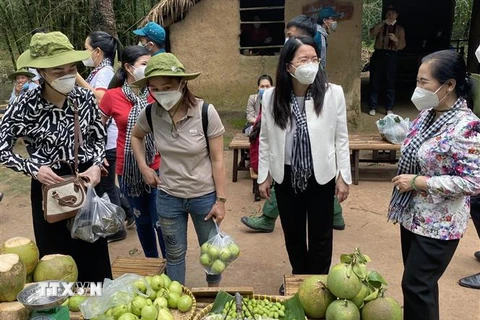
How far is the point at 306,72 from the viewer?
8.97 ft

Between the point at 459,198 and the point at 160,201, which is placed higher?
the point at 459,198

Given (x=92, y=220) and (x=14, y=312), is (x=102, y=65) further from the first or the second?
(x=14, y=312)

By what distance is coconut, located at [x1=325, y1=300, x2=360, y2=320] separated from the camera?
216 cm

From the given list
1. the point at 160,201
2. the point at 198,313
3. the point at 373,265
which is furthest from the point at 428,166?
the point at 373,265

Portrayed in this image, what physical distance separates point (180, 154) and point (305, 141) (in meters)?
0.74

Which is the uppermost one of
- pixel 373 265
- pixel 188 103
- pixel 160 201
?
pixel 188 103

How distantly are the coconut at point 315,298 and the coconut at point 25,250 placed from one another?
1.30 meters

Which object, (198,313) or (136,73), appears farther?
(136,73)

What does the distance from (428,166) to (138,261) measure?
76.4 inches

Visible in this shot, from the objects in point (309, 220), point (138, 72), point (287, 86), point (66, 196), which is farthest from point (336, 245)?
point (66, 196)

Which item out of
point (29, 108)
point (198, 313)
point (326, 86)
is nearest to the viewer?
point (198, 313)

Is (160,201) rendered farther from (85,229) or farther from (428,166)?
(428,166)

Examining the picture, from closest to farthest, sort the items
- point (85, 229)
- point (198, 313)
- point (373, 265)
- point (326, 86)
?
point (198, 313), point (85, 229), point (326, 86), point (373, 265)

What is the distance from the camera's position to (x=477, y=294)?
3.38 metres
